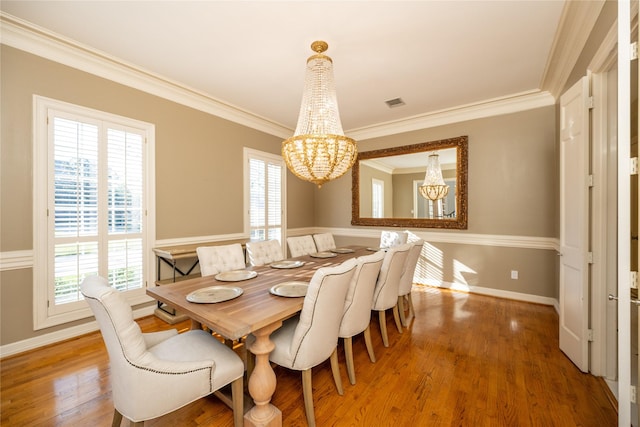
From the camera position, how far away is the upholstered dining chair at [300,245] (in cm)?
339

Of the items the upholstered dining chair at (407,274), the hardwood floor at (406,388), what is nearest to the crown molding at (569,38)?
the upholstered dining chair at (407,274)

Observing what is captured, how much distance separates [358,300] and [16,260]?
9.99 ft

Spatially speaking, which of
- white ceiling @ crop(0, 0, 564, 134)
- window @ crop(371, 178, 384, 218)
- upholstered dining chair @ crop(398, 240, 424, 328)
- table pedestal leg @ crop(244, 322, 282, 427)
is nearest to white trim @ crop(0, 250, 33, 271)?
white ceiling @ crop(0, 0, 564, 134)

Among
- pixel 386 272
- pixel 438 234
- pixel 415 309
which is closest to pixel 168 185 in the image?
pixel 386 272

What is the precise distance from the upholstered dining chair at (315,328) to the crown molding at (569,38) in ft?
8.67

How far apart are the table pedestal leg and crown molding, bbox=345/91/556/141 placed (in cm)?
421

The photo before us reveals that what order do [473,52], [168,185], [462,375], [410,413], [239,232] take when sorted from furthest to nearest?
[239,232] → [168,185] → [473,52] → [462,375] → [410,413]

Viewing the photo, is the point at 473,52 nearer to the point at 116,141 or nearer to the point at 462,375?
the point at 462,375

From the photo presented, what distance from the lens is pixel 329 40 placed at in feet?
8.30

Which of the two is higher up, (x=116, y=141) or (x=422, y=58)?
(x=422, y=58)

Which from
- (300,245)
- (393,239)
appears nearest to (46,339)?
(300,245)

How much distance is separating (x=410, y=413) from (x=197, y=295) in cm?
158

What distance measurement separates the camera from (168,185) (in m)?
3.44

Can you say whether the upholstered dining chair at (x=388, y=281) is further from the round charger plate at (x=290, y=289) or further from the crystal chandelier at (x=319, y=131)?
the crystal chandelier at (x=319, y=131)
